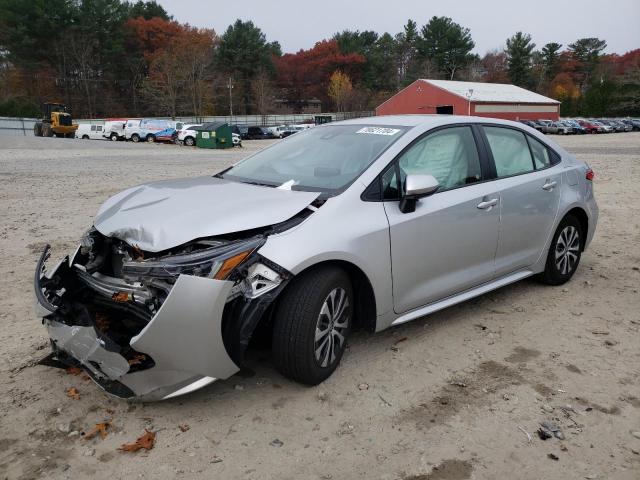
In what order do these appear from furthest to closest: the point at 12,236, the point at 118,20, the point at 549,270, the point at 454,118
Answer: the point at 118,20 < the point at 12,236 < the point at 549,270 < the point at 454,118

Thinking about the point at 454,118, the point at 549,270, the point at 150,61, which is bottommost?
the point at 549,270

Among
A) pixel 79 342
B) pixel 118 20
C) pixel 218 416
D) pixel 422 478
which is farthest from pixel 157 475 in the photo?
pixel 118 20

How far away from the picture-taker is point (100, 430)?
2895mm

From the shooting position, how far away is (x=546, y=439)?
2.87 meters


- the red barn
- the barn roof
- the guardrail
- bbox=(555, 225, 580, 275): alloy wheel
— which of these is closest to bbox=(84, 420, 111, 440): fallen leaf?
bbox=(555, 225, 580, 275): alloy wheel

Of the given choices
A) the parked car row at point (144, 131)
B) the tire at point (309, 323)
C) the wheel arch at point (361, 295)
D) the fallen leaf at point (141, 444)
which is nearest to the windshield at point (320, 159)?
the wheel arch at point (361, 295)

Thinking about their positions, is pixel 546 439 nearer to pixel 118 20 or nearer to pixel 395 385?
pixel 395 385

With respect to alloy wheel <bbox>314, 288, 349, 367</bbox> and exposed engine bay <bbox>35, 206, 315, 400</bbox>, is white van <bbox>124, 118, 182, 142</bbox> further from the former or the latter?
alloy wheel <bbox>314, 288, 349, 367</bbox>

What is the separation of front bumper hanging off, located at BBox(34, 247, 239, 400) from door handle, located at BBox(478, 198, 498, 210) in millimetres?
2148

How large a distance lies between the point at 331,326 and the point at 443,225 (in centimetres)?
113

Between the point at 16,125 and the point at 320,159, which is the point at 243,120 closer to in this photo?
the point at 16,125

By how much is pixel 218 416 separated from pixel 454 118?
2.85 m

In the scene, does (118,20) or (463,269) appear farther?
(118,20)

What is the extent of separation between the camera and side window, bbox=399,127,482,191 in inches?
152
